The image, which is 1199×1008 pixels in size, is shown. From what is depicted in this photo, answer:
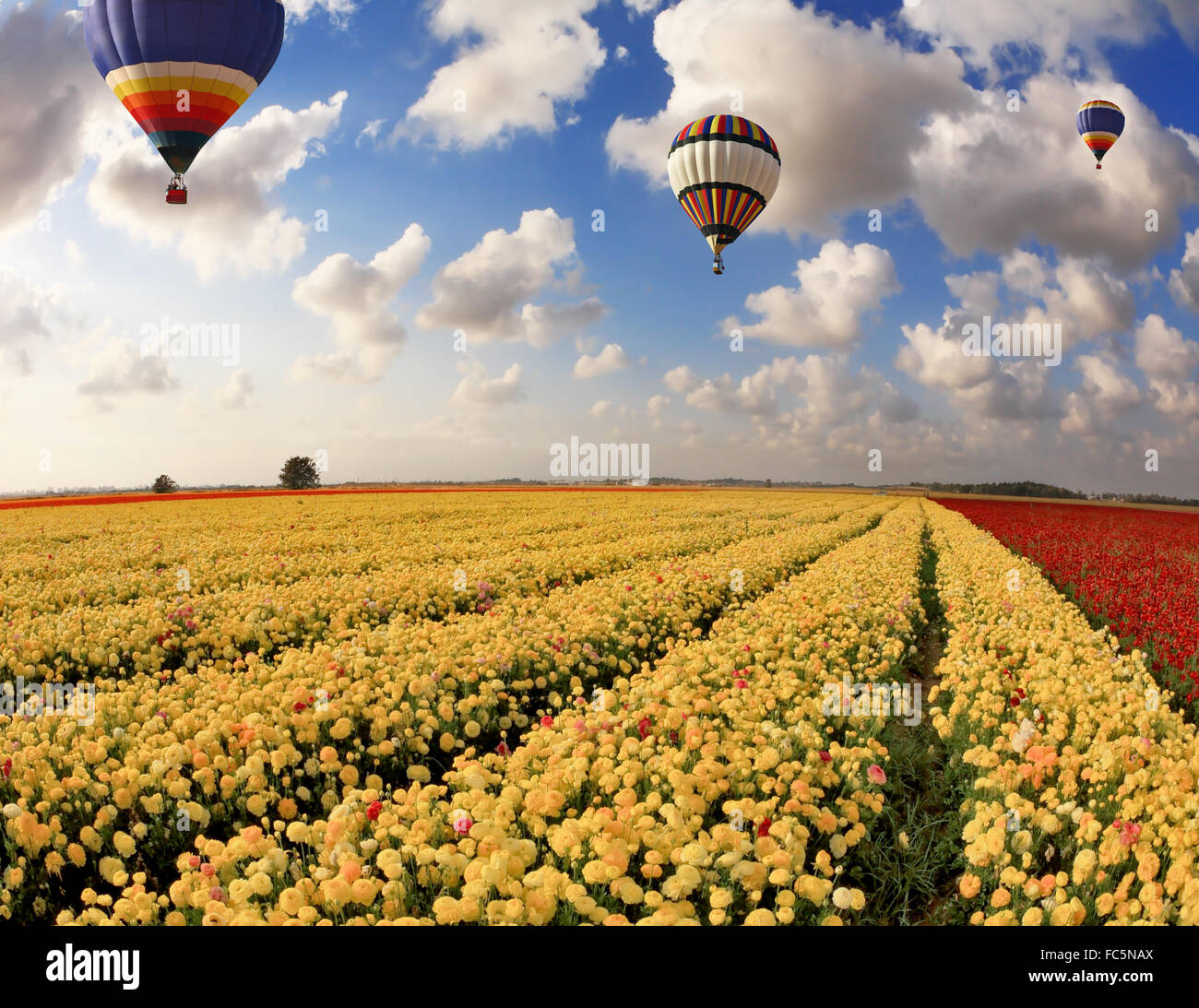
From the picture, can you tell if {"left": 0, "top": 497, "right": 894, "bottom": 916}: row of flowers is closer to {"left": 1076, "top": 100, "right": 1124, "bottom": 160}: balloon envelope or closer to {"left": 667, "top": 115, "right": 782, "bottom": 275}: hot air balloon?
{"left": 667, "top": 115, "right": 782, "bottom": 275}: hot air balloon

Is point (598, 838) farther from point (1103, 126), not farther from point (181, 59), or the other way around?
point (1103, 126)

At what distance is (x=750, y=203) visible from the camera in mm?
26938

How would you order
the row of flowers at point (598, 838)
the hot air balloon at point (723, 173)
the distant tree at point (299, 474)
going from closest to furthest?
the row of flowers at point (598, 838)
the hot air balloon at point (723, 173)
the distant tree at point (299, 474)

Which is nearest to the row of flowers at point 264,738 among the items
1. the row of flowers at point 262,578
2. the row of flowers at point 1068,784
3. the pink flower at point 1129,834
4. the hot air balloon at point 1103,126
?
the row of flowers at point 262,578

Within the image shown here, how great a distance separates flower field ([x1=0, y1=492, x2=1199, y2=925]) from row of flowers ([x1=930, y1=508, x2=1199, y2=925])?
0.03m

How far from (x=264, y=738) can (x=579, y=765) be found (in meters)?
2.34

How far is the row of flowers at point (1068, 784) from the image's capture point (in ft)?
10.1

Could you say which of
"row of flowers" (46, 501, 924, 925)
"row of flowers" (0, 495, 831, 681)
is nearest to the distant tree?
"row of flowers" (0, 495, 831, 681)

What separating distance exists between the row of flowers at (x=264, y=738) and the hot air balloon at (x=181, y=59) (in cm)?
2211

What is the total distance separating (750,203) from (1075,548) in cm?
1749

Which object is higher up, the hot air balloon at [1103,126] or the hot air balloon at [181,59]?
the hot air balloon at [1103,126]

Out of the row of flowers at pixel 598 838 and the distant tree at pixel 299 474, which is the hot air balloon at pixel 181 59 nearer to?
the row of flowers at pixel 598 838

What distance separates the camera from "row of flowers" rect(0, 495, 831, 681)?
795 centimetres

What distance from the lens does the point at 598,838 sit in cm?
294
